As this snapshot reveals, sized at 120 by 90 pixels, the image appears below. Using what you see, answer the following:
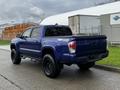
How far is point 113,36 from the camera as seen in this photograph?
2245 cm

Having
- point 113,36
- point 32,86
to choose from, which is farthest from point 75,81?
point 113,36

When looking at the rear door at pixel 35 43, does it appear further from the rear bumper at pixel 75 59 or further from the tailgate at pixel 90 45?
the tailgate at pixel 90 45

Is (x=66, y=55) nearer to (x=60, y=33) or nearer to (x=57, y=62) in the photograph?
(x=57, y=62)

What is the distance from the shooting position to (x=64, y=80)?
312 inches

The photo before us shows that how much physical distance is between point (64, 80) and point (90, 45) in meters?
1.51

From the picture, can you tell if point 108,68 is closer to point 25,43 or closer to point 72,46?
point 72,46

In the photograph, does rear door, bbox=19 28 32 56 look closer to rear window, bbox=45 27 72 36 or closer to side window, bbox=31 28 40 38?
side window, bbox=31 28 40 38

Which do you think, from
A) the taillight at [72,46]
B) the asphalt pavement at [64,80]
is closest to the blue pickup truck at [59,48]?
the taillight at [72,46]

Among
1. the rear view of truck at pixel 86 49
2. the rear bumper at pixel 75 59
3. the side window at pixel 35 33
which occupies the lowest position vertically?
the rear bumper at pixel 75 59

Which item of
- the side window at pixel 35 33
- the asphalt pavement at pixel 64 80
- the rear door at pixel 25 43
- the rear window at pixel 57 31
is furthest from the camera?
the rear door at pixel 25 43

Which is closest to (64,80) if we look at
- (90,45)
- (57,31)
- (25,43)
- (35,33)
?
(90,45)

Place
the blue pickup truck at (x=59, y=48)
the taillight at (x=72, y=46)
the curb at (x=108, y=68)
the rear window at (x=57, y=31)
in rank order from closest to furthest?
the taillight at (x=72, y=46) < the blue pickup truck at (x=59, y=48) < the curb at (x=108, y=68) < the rear window at (x=57, y=31)

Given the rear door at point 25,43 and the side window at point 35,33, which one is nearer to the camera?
the side window at point 35,33

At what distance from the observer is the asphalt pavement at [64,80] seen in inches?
276
